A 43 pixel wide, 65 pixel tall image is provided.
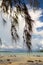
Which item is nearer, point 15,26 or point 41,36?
point 15,26

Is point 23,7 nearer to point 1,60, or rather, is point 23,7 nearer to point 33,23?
point 33,23

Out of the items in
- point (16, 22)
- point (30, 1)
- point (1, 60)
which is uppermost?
point (30, 1)

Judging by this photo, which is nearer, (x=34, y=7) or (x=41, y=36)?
(x=34, y=7)

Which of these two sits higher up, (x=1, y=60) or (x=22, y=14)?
(x=22, y=14)

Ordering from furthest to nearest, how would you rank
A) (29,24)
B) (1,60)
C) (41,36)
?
1. (1,60)
2. (41,36)
3. (29,24)

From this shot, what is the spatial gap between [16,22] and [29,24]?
0.23 ft

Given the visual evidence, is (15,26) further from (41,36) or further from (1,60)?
(1,60)

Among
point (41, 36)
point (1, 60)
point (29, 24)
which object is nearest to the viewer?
point (29, 24)

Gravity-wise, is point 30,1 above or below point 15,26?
above

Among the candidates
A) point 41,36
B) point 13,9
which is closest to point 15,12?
point 13,9

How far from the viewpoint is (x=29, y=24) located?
2.68ft

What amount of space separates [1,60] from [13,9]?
254cm

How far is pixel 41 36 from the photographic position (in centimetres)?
250

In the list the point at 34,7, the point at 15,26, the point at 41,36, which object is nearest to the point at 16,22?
the point at 15,26
